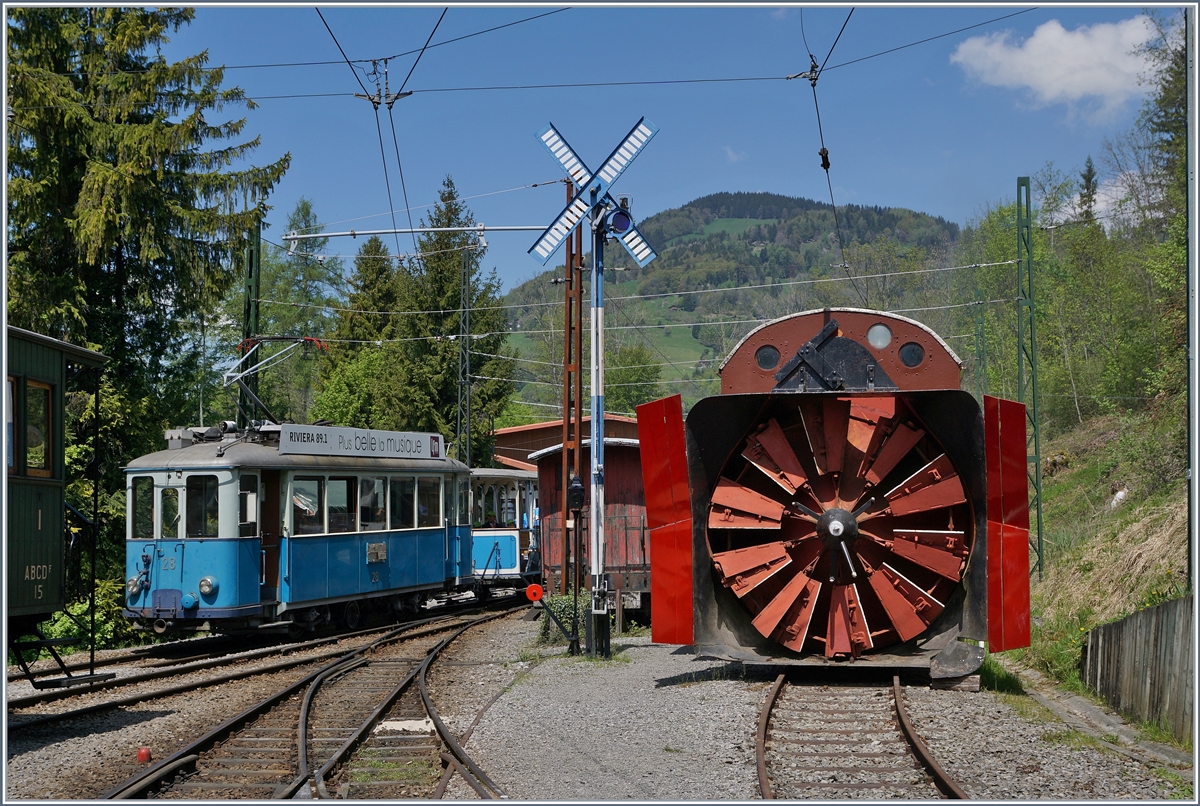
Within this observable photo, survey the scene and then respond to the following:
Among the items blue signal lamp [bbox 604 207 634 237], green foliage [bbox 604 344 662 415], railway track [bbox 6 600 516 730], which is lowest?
railway track [bbox 6 600 516 730]

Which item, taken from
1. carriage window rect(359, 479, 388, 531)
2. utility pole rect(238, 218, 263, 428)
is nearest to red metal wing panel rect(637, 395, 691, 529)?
carriage window rect(359, 479, 388, 531)

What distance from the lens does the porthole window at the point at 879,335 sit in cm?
1093

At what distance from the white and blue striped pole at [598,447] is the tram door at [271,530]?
16.5 ft

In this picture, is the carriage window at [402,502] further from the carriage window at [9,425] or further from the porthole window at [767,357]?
the carriage window at [9,425]

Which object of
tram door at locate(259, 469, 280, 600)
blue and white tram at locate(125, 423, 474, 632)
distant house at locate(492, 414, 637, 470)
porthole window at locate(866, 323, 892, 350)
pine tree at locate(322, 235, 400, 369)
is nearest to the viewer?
porthole window at locate(866, 323, 892, 350)

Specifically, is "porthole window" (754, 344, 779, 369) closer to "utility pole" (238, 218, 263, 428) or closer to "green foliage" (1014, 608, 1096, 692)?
"green foliage" (1014, 608, 1096, 692)

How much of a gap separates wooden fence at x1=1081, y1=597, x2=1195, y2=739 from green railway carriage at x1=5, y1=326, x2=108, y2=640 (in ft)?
28.6

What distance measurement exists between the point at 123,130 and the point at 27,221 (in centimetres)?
208

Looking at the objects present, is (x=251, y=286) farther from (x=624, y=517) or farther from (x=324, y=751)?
(x=324, y=751)

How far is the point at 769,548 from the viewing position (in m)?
11.1

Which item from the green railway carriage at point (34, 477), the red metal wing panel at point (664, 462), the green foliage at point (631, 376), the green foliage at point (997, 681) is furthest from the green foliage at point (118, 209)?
the green foliage at point (631, 376)

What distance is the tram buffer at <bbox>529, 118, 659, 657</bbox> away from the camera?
1333 cm

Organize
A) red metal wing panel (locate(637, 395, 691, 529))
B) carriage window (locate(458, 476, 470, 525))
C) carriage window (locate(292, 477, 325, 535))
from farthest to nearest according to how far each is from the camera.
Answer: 1. carriage window (locate(458, 476, 470, 525))
2. carriage window (locate(292, 477, 325, 535))
3. red metal wing panel (locate(637, 395, 691, 529))

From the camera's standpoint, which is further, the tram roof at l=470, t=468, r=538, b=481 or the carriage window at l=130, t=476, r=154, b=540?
the tram roof at l=470, t=468, r=538, b=481
